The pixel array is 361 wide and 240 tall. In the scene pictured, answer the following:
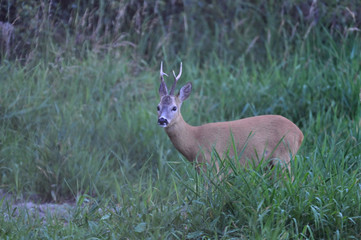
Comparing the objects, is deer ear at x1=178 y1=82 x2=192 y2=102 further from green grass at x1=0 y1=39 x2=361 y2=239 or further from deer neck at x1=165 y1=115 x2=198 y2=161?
green grass at x1=0 y1=39 x2=361 y2=239

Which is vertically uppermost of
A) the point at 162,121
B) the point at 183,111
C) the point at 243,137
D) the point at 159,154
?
the point at 162,121

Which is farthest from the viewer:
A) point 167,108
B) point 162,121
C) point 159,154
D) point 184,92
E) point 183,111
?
point 183,111

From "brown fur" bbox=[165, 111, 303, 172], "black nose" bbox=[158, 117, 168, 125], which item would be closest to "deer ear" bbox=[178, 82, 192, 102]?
"brown fur" bbox=[165, 111, 303, 172]

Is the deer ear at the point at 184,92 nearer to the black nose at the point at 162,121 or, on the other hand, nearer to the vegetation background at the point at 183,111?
the black nose at the point at 162,121

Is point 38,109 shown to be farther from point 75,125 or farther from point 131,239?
point 131,239

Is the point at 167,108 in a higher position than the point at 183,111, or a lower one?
higher

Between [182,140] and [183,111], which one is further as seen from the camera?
[183,111]

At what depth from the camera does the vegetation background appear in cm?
353

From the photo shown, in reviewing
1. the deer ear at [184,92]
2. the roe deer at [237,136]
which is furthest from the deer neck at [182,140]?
the deer ear at [184,92]

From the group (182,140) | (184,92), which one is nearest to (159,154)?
(182,140)

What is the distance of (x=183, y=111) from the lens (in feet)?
19.7

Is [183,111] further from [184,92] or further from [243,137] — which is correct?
[243,137]

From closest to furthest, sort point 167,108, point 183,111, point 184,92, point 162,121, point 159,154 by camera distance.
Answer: point 162,121, point 167,108, point 184,92, point 159,154, point 183,111

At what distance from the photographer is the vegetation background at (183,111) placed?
139 inches
